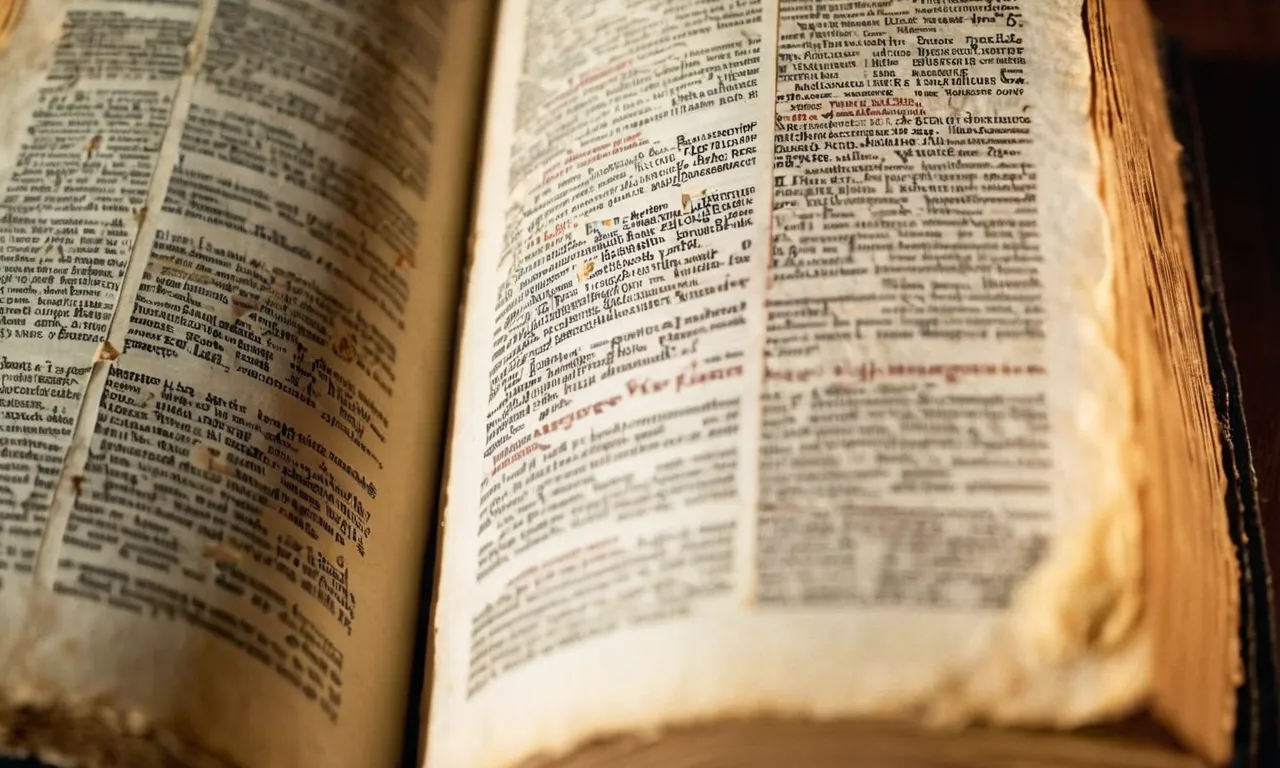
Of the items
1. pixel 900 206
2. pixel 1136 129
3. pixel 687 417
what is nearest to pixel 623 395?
pixel 687 417

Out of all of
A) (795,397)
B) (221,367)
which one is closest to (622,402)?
(795,397)

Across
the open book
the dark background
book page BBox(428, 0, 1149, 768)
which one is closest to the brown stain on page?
the open book

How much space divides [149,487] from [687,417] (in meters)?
0.26

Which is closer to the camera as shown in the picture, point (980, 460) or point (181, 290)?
point (980, 460)

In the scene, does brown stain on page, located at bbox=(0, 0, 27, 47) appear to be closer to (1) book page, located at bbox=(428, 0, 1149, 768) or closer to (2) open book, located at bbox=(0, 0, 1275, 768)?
(2) open book, located at bbox=(0, 0, 1275, 768)

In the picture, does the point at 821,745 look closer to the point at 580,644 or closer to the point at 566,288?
the point at 580,644

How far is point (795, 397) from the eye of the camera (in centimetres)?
51

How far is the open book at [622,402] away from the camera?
47 centimetres

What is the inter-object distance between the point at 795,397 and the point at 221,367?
29 centimetres

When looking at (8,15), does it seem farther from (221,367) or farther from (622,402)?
(622,402)

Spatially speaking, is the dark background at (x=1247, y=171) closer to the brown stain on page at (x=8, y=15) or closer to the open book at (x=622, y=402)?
the open book at (x=622, y=402)

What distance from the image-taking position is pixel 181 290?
597mm

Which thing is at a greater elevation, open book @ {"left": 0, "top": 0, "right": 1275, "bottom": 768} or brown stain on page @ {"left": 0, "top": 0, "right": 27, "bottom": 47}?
brown stain on page @ {"left": 0, "top": 0, "right": 27, "bottom": 47}

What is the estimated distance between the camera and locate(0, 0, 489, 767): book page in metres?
0.51
